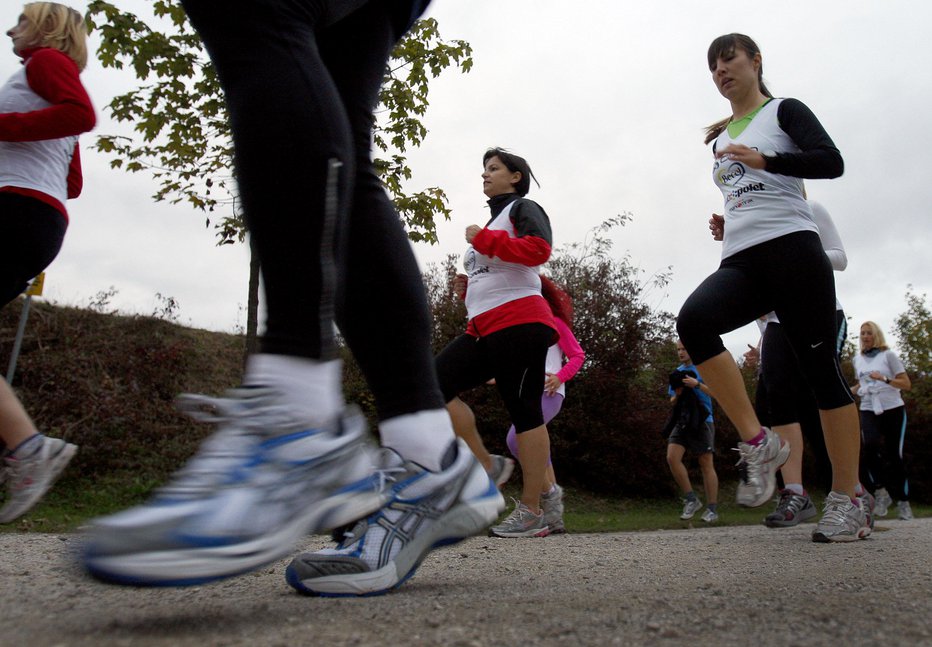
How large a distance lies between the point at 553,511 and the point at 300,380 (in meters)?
4.27

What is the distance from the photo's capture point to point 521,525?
15.0ft

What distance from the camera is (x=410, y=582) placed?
176cm

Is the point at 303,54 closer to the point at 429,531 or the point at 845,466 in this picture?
A: the point at 429,531

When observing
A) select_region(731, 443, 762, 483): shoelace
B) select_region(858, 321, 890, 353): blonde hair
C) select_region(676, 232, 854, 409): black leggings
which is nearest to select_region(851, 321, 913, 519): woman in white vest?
select_region(858, 321, 890, 353): blonde hair

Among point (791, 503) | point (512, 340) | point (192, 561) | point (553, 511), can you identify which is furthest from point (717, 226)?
point (192, 561)

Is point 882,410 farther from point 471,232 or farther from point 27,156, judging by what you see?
point 27,156

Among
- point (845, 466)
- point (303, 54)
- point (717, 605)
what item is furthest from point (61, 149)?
point (845, 466)

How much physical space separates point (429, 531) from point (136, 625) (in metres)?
0.57

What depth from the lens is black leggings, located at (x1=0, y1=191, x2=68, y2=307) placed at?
2.84 m

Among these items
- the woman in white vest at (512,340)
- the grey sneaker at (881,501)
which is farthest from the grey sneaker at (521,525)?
the grey sneaker at (881,501)

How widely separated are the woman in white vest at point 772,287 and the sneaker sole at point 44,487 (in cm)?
244

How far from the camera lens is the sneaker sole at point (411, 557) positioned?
1431mm

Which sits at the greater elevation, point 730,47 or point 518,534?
point 730,47

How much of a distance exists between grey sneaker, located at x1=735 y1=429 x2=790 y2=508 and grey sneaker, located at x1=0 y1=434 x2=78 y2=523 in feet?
8.35
